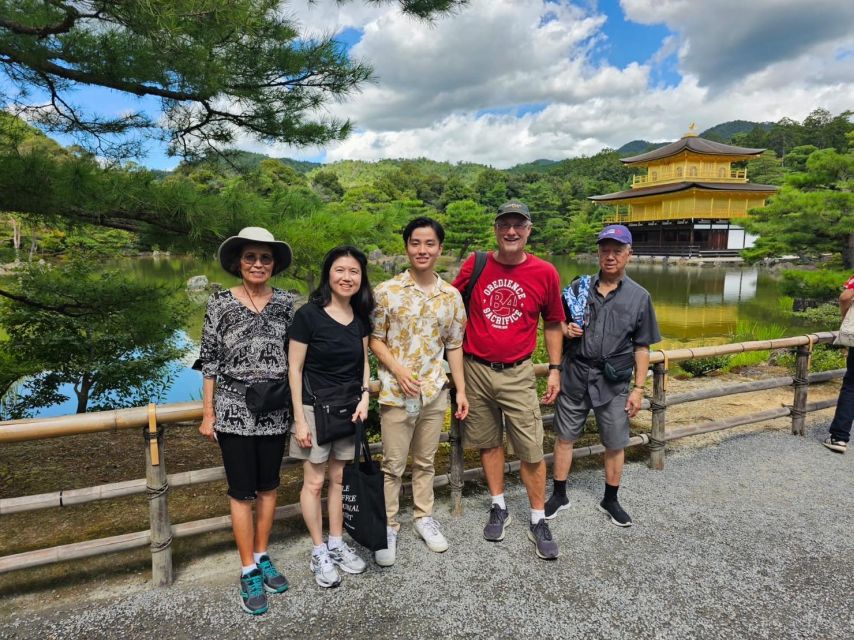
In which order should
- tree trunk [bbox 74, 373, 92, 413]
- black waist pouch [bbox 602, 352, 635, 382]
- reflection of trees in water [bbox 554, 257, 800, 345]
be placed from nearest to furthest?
black waist pouch [bbox 602, 352, 635, 382]
tree trunk [bbox 74, 373, 92, 413]
reflection of trees in water [bbox 554, 257, 800, 345]

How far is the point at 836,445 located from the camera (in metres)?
2.95

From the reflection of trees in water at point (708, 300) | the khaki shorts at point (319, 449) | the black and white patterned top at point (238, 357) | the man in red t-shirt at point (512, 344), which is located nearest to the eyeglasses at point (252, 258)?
the black and white patterned top at point (238, 357)

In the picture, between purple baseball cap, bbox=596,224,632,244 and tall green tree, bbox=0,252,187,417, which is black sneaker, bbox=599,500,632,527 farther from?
tall green tree, bbox=0,252,187,417

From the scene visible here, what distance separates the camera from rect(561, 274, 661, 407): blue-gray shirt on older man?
210 centimetres

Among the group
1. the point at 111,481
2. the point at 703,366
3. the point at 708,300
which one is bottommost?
the point at 111,481

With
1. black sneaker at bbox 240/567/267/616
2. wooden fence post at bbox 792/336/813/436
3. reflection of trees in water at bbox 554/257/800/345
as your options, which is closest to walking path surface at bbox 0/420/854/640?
black sneaker at bbox 240/567/267/616

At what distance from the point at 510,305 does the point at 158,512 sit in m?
1.52

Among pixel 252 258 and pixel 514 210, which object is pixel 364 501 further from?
pixel 514 210

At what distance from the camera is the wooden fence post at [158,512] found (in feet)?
5.71

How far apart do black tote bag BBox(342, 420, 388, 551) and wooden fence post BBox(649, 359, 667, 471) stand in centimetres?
171

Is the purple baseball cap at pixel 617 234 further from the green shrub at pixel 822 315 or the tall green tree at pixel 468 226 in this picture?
the tall green tree at pixel 468 226

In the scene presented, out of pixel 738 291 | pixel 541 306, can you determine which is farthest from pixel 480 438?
pixel 738 291

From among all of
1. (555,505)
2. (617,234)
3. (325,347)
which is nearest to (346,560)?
(325,347)

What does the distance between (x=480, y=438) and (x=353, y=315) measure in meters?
0.77
